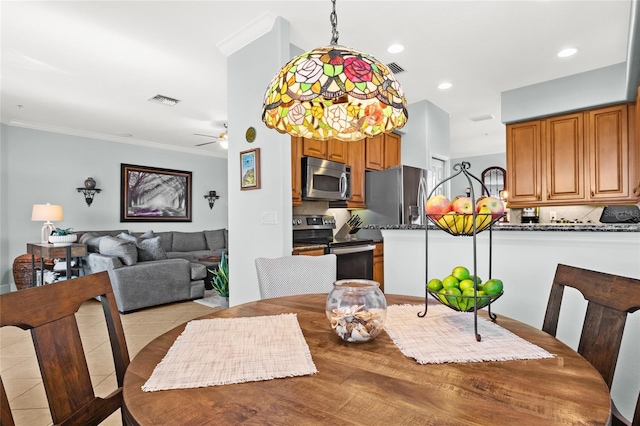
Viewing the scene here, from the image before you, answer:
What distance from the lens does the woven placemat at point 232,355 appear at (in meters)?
0.78

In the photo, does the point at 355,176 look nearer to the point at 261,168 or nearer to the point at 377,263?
the point at 377,263

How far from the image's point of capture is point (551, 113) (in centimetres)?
390

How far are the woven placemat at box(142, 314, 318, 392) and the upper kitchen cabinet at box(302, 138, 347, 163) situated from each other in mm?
2543

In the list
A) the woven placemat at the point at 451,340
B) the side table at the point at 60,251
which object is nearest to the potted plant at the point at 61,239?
the side table at the point at 60,251

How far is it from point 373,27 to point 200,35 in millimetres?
1413

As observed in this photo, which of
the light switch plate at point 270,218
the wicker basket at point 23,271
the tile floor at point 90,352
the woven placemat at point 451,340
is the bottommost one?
the tile floor at point 90,352

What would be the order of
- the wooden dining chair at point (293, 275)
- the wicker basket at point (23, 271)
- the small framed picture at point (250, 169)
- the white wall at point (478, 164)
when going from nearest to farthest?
the wooden dining chair at point (293, 275)
the small framed picture at point (250, 169)
the wicker basket at point (23, 271)
the white wall at point (478, 164)

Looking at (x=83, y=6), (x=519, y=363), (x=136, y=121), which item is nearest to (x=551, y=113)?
(x=519, y=363)

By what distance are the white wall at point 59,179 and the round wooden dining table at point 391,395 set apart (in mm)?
5891

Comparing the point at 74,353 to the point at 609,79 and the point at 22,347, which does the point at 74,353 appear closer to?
the point at 22,347

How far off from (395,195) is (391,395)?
12.1 ft

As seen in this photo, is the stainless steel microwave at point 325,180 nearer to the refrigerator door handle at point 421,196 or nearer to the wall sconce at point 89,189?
the refrigerator door handle at point 421,196

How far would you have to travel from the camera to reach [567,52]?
328 centimetres

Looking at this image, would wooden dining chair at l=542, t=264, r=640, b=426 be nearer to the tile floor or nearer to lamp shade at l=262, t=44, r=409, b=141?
lamp shade at l=262, t=44, r=409, b=141
